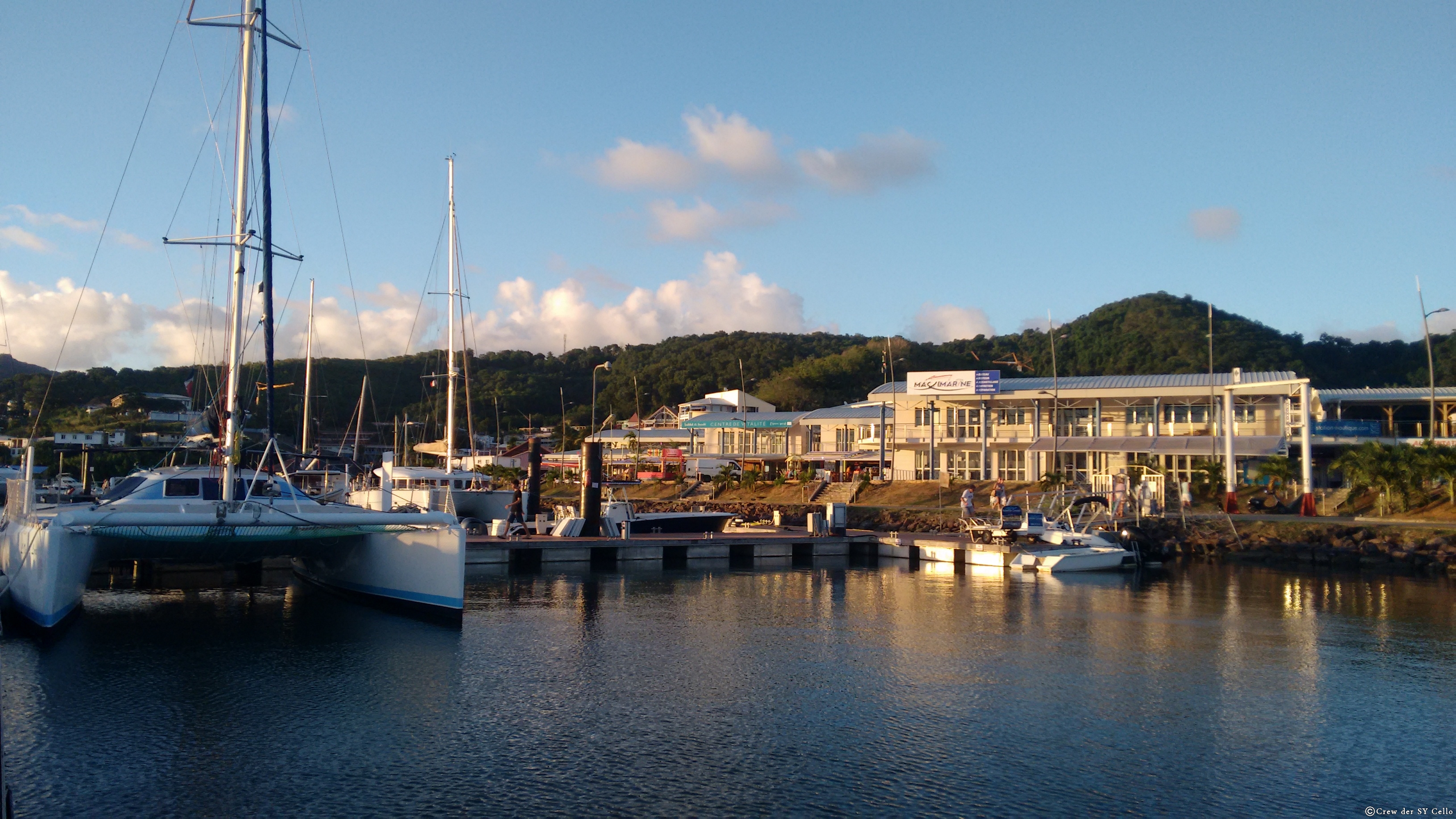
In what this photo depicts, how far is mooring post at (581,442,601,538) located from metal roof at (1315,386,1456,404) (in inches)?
1463

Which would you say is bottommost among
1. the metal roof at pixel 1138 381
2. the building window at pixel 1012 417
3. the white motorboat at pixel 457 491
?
the white motorboat at pixel 457 491

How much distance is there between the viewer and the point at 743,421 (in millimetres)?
62312

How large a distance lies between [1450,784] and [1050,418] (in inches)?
1597

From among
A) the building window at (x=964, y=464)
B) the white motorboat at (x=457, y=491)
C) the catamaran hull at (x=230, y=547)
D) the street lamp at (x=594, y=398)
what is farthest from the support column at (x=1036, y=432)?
the catamaran hull at (x=230, y=547)

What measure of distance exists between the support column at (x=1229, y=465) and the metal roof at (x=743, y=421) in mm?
26903

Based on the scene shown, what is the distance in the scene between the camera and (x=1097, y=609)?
2220cm

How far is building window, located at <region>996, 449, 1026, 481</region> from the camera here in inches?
1954

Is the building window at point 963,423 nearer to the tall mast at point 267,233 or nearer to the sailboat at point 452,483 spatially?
the sailboat at point 452,483

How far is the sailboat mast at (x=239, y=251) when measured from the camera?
58.9 ft

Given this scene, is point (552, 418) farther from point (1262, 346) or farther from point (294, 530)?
point (294, 530)

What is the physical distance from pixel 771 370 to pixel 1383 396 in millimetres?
61449

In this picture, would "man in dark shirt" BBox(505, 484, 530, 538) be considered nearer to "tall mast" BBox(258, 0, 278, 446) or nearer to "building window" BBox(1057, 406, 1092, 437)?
"tall mast" BBox(258, 0, 278, 446)

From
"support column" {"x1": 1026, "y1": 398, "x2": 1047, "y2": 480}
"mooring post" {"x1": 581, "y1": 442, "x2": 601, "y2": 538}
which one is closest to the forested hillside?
"support column" {"x1": 1026, "y1": 398, "x2": 1047, "y2": 480}

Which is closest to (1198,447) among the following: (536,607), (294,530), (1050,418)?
(1050,418)
